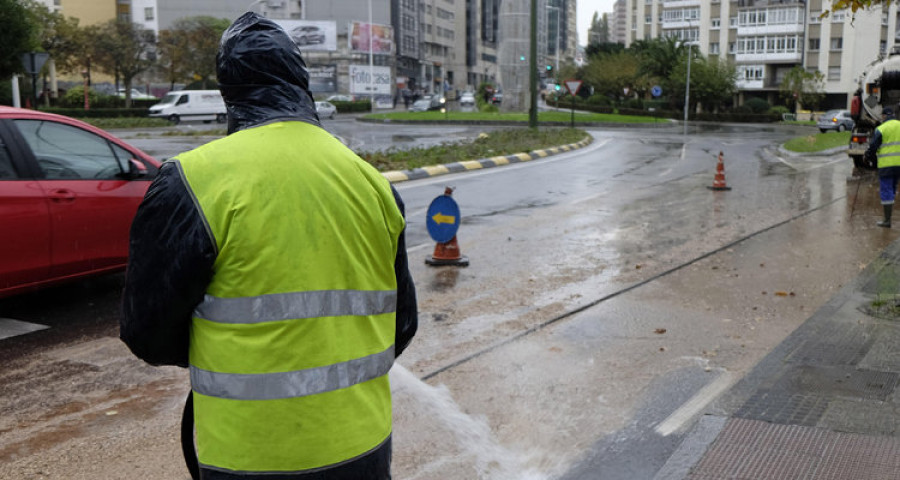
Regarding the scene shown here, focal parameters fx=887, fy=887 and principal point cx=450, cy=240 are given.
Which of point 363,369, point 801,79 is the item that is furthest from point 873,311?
point 801,79

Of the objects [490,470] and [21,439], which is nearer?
[490,470]

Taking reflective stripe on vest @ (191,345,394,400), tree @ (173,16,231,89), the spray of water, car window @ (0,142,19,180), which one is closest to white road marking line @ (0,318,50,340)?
car window @ (0,142,19,180)

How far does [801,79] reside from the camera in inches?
2837

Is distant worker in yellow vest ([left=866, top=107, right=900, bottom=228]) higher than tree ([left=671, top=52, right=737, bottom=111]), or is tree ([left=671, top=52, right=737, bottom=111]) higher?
tree ([left=671, top=52, right=737, bottom=111])

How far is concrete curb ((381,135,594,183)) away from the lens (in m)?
17.2

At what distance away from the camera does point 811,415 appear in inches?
180

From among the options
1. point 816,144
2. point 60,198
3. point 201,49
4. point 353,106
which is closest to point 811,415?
point 60,198

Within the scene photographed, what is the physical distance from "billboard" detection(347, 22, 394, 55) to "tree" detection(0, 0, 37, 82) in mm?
62748

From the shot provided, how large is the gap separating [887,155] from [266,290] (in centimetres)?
1104

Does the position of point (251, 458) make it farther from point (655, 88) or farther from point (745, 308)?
point (655, 88)

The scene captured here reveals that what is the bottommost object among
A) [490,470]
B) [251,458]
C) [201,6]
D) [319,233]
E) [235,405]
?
[490,470]

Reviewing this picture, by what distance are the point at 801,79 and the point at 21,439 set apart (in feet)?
248

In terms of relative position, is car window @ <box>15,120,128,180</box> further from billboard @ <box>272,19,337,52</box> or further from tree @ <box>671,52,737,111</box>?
billboard @ <box>272,19,337,52</box>

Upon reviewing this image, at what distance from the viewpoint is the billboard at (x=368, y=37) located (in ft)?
299
